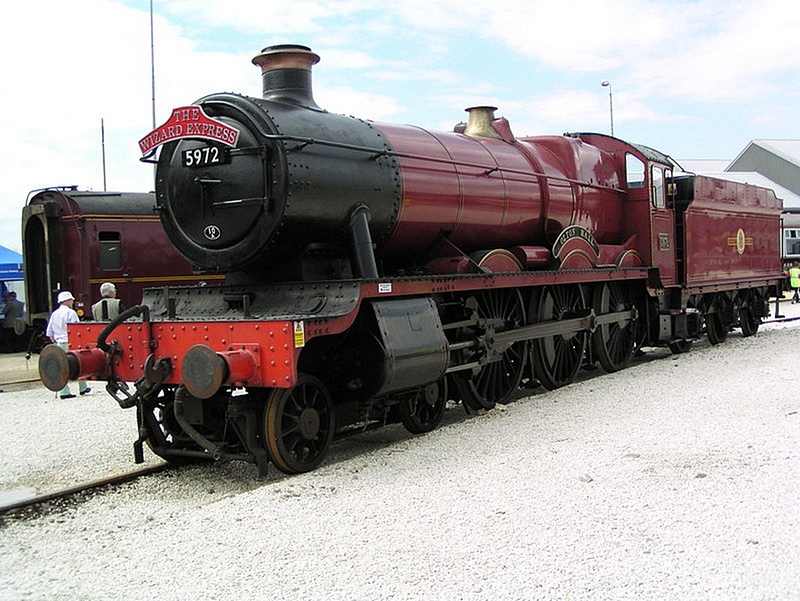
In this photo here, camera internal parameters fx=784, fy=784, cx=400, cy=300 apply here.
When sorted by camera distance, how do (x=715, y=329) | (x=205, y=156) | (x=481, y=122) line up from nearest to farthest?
(x=205, y=156), (x=481, y=122), (x=715, y=329)

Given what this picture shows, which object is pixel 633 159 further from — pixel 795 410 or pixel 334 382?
pixel 334 382

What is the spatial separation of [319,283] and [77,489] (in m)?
2.52

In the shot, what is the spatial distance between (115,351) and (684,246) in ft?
31.3

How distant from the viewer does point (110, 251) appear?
15.5m

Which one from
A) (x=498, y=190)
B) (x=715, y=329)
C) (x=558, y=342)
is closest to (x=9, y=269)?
(x=558, y=342)

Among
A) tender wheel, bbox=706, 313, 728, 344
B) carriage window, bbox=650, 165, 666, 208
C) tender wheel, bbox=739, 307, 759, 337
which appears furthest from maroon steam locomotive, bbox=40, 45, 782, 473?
tender wheel, bbox=739, 307, 759, 337

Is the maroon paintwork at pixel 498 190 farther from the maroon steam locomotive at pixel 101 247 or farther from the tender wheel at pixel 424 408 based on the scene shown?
→ the maroon steam locomotive at pixel 101 247

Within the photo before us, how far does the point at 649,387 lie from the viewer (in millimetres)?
9586

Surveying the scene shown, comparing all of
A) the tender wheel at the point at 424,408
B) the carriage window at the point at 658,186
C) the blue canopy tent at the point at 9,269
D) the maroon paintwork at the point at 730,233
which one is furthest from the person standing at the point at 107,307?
the blue canopy tent at the point at 9,269

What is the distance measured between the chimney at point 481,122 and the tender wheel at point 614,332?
2803 mm

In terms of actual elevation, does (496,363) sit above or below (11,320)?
below

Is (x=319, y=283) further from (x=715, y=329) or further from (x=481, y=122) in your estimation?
(x=715, y=329)

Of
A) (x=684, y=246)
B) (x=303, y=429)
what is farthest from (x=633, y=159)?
(x=303, y=429)

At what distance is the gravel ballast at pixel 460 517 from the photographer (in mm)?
4012
